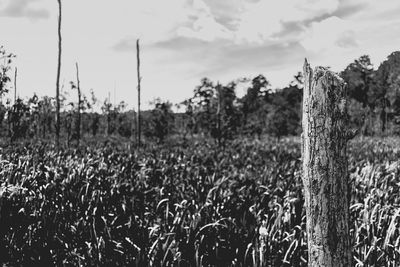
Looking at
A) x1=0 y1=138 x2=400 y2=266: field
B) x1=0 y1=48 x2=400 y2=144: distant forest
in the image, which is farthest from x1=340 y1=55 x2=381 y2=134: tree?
x1=0 y1=138 x2=400 y2=266: field

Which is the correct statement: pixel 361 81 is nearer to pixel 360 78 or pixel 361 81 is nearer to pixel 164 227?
pixel 360 78

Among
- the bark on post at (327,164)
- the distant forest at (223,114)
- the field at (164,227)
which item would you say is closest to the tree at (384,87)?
the distant forest at (223,114)

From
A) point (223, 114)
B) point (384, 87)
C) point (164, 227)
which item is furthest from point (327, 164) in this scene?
point (384, 87)

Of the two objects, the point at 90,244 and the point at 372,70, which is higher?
the point at 372,70

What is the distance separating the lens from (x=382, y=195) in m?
5.15

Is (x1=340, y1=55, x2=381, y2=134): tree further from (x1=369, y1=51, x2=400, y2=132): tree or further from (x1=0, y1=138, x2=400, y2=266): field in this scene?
(x1=0, y1=138, x2=400, y2=266): field

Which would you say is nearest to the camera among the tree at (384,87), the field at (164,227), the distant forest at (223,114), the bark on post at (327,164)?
the bark on post at (327,164)

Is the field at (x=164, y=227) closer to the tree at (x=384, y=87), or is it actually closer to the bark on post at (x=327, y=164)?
the bark on post at (x=327, y=164)

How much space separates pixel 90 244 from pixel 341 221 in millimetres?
2363

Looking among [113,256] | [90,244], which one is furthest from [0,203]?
[113,256]

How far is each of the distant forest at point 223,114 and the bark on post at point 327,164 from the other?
15.8 meters

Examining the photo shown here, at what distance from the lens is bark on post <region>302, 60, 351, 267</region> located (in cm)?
176

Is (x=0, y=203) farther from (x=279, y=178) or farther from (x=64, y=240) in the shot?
(x=279, y=178)

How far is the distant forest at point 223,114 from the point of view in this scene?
73.4 ft
